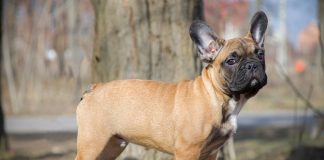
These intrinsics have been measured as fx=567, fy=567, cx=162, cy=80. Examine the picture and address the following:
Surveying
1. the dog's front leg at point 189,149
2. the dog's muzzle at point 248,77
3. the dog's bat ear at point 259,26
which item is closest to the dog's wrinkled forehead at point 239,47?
the dog's muzzle at point 248,77

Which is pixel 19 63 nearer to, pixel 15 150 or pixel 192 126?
pixel 15 150

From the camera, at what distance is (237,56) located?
5496 mm

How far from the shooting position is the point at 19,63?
29172 mm

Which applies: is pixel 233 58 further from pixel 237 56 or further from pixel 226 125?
pixel 226 125

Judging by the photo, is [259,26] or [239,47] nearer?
[239,47]

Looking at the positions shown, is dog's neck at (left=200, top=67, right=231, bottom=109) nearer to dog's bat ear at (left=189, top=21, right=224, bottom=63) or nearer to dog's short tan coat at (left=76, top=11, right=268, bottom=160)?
dog's short tan coat at (left=76, top=11, right=268, bottom=160)

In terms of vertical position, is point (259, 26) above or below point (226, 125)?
above

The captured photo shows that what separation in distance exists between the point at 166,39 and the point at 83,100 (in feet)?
6.00

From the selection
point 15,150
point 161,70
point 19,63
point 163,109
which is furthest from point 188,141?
point 19,63

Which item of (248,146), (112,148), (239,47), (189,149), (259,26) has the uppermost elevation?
(259,26)

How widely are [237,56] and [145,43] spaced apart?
88.3 inches

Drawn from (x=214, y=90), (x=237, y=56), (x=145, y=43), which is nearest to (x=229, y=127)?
(x=214, y=90)

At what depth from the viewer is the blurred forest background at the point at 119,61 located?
748 cm

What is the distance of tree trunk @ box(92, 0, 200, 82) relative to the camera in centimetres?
745
